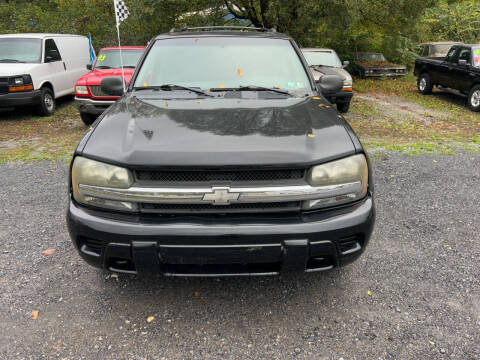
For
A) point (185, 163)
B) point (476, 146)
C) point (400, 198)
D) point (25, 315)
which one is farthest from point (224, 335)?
point (476, 146)

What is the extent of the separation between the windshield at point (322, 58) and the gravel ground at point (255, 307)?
7.54 meters

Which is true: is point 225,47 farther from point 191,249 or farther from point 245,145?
point 191,249

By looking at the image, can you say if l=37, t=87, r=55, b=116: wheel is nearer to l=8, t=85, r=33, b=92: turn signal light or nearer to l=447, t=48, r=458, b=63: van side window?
l=8, t=85, r=33, b=92: turn signal light

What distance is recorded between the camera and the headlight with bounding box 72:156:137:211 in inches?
82.8

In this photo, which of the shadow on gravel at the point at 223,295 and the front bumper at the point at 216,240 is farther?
the shadow on gravel at the point at 223,295

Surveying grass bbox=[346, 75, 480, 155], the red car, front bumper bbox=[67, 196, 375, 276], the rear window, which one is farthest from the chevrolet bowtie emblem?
the rear window

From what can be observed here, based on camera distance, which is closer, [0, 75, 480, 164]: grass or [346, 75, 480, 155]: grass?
[0, 75, 480, 164]: grass

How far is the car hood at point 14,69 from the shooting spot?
7.96m

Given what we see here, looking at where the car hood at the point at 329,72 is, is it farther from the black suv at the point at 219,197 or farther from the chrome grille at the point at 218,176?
the chrome grille at the point at 218,176

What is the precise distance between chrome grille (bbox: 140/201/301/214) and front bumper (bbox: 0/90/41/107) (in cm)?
757

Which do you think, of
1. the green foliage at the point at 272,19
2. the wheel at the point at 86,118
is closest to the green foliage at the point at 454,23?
the green foliage at the point at 272,19

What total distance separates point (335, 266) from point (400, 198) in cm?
246

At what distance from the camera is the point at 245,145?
2.14 meters

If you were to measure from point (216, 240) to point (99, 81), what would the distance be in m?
6.27
